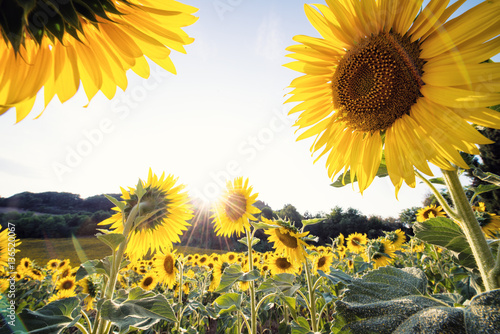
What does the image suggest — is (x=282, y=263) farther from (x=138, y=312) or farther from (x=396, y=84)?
(x=396, y=84)

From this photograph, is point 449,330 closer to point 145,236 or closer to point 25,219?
point 145,236

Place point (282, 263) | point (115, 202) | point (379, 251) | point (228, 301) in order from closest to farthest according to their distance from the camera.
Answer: point (115, 202) < point (228, 301) < point (282, 263) < point (379, 251)

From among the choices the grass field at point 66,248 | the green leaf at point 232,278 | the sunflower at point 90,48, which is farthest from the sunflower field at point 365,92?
the grass field at point 66,248

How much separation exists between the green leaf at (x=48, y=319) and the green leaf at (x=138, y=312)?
242 mm

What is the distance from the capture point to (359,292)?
875 millimetres

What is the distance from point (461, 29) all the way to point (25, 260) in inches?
420

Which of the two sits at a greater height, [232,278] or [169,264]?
[169,264]

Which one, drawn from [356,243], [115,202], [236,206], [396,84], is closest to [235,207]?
[236,206]

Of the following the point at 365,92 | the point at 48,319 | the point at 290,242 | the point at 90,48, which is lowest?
the point at 48,319

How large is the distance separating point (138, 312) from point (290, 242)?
94.2 inches

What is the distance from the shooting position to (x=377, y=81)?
1.04 metres

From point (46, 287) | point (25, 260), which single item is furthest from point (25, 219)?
point (46, 287)

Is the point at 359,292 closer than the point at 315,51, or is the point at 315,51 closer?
the point at 359,292

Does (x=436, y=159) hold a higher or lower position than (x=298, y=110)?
lower
